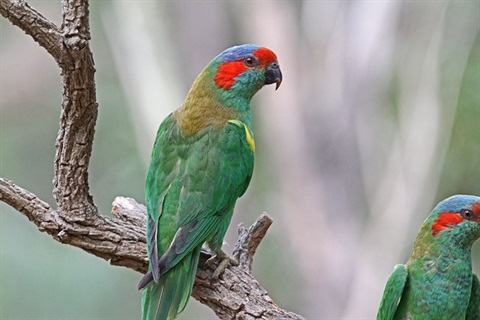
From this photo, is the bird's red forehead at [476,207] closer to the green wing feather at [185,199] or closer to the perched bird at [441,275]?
the perched bird at [441,275]

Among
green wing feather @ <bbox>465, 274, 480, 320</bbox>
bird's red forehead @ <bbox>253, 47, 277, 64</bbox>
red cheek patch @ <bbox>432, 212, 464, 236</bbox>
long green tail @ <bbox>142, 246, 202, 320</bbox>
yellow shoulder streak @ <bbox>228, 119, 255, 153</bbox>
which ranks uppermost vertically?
bird's red forehead @ <bbox>253, 47, 277, 64</bbox>

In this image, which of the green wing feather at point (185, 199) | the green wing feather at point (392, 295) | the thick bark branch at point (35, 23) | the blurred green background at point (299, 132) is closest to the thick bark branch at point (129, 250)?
the green wing feather at point (185, 199)

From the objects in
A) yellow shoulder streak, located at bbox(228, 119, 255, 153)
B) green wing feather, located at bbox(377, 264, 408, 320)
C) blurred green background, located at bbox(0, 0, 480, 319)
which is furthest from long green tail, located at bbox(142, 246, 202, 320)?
blurred green background, located at bbox(0, 0, 480, 319)

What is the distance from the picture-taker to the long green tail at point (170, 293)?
2625 mm

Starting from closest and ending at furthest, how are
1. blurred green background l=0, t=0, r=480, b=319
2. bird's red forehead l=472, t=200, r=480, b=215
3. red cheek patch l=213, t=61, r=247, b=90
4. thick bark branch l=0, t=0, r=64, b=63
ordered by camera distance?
thick bark branch l=0, t=0, r=64, b=63
bird's red forehead l=472, t=200, r=480, b=215
red cheek patch l=213, t=61, r=247, b=90
blurred green background l=0, t=0, r=480, b=319

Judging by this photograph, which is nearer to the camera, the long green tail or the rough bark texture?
the rough bark texture

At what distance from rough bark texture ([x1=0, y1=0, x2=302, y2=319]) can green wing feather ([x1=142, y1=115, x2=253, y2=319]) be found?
0.15 m

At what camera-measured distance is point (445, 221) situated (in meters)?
2.88

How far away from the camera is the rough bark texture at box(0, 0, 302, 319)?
2.41 meters

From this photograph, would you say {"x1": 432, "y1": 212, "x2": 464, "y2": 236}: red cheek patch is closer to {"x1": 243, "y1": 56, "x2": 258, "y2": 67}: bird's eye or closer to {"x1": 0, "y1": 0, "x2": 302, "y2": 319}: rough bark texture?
{"x1": 0, "y1": 0, "x2": 302, "y2": 319}: rough bark texture

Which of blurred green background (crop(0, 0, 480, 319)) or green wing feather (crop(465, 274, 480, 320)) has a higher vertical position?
blurred green background (crop(0, 0, 480, 319))

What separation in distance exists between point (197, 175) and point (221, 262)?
1.25 feet

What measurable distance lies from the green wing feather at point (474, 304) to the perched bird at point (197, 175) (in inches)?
38.3

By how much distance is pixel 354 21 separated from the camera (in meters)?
6.61
